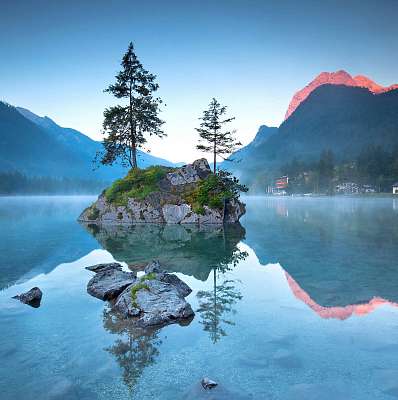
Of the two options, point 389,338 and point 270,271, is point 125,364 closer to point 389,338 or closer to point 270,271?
point 389,338

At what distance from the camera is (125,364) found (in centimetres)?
745

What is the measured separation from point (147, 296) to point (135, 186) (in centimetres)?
3323

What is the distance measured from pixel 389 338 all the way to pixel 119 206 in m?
36.7

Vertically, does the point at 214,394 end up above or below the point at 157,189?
below

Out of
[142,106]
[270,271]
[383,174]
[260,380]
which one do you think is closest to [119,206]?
[142,106]

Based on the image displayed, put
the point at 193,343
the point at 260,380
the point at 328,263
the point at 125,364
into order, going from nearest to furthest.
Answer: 1. the point at 260,380
2. the point at 125,364
3. the point at 193,343
4. the point at 328,263

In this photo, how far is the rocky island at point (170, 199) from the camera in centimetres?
3906

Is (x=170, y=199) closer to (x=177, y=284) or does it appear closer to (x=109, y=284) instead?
(x=109, y=284)

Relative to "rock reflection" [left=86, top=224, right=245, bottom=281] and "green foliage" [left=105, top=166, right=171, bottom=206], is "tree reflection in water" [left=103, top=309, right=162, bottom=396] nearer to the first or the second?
"rock reflection" [left=86, top=224, right=245, bottom=281]

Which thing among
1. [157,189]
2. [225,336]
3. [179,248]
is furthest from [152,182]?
[225,336]

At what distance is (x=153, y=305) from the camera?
417 inches

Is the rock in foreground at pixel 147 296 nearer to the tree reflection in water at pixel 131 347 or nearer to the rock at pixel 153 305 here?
the rock at pixel 153 305

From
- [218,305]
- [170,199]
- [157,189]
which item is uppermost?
[157,189]

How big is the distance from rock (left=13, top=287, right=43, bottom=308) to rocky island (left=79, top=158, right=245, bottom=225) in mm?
27118
